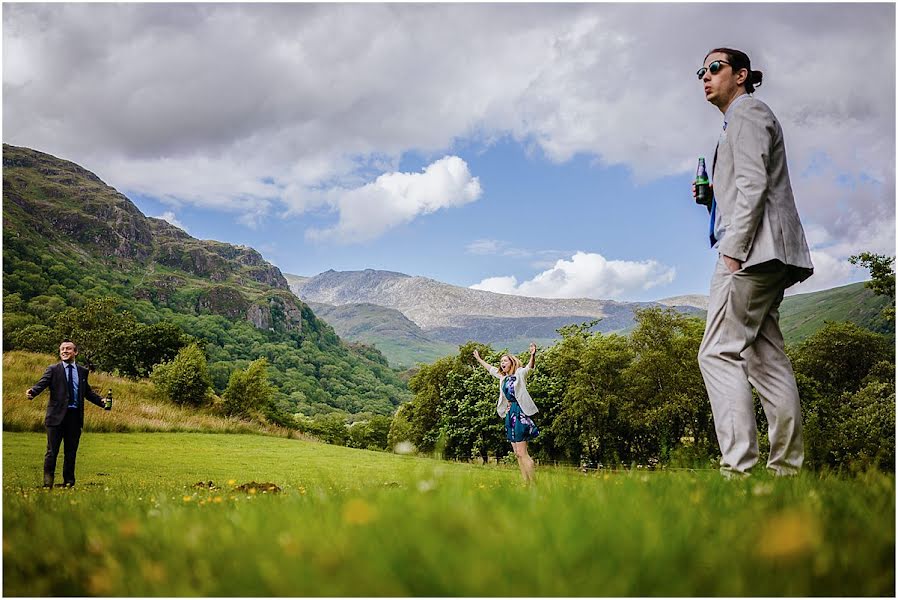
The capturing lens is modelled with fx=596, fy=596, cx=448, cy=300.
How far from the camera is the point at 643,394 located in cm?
3369

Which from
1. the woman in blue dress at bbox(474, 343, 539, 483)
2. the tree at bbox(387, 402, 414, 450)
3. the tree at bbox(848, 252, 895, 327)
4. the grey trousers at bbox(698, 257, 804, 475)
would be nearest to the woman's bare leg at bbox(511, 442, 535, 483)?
the woman in blue dress at bbox(474, 343, 539, 483)

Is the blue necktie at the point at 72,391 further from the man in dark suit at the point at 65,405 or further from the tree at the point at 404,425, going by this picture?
the tree at the point at 404,425

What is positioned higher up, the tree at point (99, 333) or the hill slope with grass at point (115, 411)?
the tree at point (99, 333)

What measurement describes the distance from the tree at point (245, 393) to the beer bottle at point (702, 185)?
37.6 metres

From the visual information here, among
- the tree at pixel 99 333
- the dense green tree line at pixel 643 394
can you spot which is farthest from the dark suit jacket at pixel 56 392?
the tree at pixel 99 333

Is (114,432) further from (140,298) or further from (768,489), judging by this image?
(140,298)

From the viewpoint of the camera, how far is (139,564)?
6.64 ft

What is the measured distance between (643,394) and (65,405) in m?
29.5

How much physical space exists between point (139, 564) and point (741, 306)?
3.96 m

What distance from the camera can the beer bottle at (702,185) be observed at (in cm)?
509

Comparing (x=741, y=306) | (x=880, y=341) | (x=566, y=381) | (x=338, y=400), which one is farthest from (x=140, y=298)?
(x=741, y=306)

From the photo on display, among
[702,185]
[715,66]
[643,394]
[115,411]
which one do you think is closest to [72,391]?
[702,185]

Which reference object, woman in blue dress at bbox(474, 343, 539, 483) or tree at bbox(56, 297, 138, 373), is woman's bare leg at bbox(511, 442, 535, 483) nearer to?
woman in blue dress at bbox(474, 343, 539, 483)

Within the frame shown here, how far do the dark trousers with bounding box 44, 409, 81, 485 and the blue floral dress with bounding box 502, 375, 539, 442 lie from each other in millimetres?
7289
